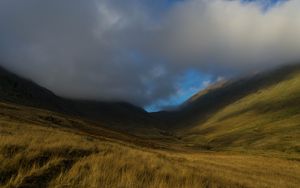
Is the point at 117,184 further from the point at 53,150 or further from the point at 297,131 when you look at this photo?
the point at 297,131

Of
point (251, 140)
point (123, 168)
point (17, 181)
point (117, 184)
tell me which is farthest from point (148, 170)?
point (251, 140)

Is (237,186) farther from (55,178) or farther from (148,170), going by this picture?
(55,178)

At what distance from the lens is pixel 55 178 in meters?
9.50

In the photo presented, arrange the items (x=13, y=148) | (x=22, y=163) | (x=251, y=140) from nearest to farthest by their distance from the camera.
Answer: (x=22, y=163), (x=13, y=148), (x=251, y=140)

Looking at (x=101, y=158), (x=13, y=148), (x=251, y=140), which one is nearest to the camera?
(x=13, y=148)

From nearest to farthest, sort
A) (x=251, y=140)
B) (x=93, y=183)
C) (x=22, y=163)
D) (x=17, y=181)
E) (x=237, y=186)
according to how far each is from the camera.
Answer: (x=17, y=181) < (x=93, y=183) < (x=22, y=163) < (x=237, y=186) < (x=251, y=140)

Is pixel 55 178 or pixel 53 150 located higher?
pixel 53 150

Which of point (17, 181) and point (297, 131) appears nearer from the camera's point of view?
point (17, 181)

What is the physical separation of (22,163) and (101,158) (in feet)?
9.04

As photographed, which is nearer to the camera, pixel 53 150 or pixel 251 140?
pixel 53 150

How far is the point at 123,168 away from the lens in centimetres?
1140

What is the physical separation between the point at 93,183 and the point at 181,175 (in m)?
3.58

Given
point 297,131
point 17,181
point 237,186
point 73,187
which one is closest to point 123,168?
point 73,187

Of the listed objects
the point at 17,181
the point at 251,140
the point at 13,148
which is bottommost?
the point at 17,181
